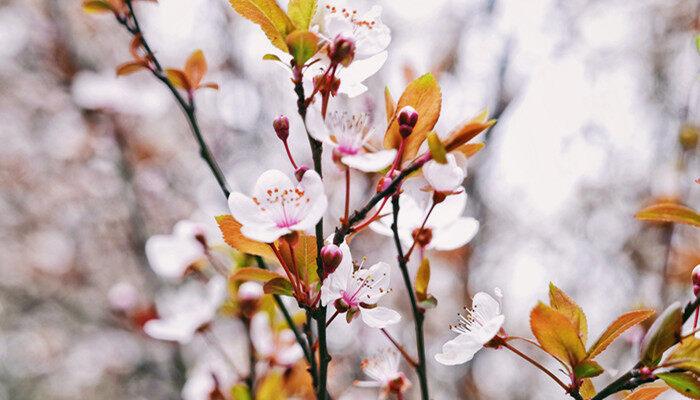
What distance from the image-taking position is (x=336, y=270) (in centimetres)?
59

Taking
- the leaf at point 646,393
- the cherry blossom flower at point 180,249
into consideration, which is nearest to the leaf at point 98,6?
the cherry blossom flower at point 180,249

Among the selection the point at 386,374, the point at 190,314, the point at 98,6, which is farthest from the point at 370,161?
the point at 190,314

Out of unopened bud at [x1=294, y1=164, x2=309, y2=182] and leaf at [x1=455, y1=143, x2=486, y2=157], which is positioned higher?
leaf at [x1=455, y1=143, x2=486, y2=157]

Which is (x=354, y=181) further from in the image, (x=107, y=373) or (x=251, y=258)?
(x=107, y=373)

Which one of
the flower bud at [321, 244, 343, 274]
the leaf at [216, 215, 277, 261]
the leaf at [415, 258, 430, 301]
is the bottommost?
the leaf at [415, 258, 430, 301]

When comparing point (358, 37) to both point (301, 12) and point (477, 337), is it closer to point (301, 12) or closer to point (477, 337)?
point (301, 12)

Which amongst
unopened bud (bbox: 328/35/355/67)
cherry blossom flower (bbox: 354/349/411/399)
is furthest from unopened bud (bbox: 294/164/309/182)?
cherry blossom flower (bbox: 354/349/411/399)

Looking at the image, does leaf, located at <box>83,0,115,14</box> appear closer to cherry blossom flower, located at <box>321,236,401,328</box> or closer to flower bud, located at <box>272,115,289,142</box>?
flower bud, located at <box>272,115,289,142</box>

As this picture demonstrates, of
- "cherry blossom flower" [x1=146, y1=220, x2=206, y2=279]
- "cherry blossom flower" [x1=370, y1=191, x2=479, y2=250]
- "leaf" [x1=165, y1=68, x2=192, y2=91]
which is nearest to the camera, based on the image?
"cherry blossom flower" [x1=370, y1=191, x2=479, y2=250]

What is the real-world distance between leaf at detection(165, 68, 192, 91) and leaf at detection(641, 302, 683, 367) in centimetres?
65

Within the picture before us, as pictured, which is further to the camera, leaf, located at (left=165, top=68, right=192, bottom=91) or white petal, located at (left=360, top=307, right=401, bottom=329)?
leaf, located at (left=165, top=68, right=192, bottom=91)

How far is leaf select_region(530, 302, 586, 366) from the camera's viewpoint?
56 centimetres

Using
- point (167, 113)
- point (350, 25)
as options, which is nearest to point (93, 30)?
point (167, 113)

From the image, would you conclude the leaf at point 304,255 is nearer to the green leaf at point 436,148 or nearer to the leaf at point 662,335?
the green leaf at point 436,148
